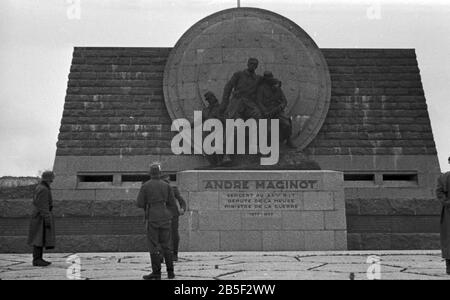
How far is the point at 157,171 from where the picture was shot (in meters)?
7.34

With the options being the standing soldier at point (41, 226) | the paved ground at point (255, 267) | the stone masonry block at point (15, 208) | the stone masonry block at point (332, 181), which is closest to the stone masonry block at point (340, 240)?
the stone masonry block at point (332, 181)

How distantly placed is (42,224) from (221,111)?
19.6ft

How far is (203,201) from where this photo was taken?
39.2 ft

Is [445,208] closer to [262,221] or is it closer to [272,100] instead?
[262,221]

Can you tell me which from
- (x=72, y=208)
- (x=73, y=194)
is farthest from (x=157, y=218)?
(x=73, y=194)

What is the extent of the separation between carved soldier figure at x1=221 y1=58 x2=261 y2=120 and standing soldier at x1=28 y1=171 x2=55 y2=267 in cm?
546

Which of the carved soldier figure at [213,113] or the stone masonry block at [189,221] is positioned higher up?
the carved soldier figure at [213,113]

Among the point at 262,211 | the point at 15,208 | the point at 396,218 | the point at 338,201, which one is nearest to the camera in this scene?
the point at 262,211

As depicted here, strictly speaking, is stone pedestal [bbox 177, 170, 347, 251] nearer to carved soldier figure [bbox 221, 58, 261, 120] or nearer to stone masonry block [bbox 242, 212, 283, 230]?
stone masonry block [bbox 242, 212, 283, 230]

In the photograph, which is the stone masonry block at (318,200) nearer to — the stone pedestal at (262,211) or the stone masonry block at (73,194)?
the stone pedestal at (262,211)

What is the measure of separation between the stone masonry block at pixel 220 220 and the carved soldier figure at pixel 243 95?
255 cm

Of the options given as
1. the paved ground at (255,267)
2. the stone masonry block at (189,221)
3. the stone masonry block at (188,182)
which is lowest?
the paved ground at (255,267)

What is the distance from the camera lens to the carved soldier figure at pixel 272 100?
13.3 metres
